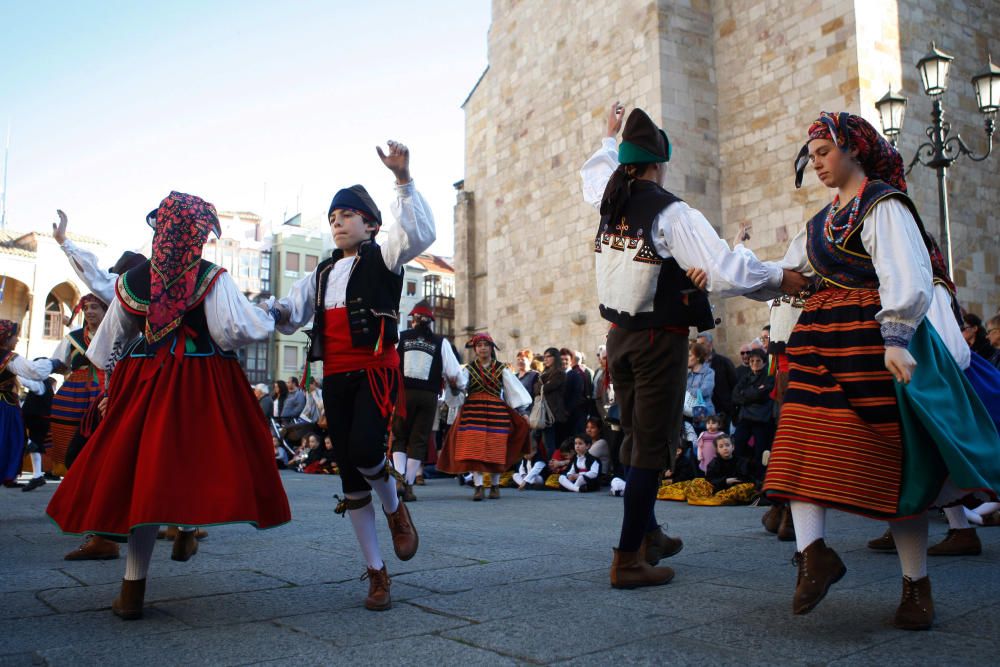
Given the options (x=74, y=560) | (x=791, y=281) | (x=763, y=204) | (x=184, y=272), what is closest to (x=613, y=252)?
(x=791, y=281)

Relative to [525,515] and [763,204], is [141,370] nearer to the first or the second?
[525,515]

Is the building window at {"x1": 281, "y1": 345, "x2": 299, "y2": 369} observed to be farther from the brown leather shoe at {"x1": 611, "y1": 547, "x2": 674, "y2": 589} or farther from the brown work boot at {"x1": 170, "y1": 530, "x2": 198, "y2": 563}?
the brown leather shoe at {"x1": 611, "y1": 547, "x2": 674, "y2": 589}

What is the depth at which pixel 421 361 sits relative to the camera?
900 centimetres

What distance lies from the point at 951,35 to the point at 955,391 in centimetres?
1527

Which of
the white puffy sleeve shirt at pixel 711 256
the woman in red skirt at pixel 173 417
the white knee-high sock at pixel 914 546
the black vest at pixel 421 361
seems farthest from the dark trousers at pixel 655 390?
the black vest at pixel 421 361

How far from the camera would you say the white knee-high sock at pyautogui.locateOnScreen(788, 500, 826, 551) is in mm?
2842

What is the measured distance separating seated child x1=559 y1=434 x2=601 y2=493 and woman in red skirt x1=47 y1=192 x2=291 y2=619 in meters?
6.98

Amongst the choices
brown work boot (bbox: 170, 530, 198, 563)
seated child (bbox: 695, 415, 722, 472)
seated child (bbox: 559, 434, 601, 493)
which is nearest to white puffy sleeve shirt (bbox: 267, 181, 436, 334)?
brown work boot (bbox: 170, 530, 198, 563)

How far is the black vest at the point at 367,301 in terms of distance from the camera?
12.2 ft

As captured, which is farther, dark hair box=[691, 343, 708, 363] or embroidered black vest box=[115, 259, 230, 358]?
dark hair box=[691, 343, 708, 363]

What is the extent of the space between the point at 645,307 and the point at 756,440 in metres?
5.29

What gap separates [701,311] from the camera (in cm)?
377

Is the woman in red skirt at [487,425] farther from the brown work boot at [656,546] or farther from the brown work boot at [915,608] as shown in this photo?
the brown work boot at [915,608]

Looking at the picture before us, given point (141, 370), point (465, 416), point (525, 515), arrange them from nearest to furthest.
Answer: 1. point (141, 370)
2. point (525, 515)
3. point (465, 416)
